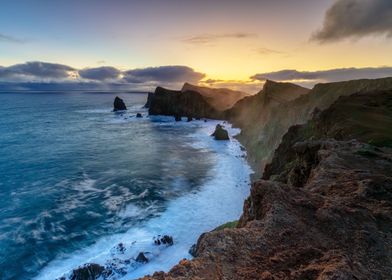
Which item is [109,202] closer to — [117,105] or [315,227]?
[315,227]

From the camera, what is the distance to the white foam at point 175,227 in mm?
22884

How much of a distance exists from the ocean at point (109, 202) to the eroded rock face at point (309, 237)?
1415 centimetres

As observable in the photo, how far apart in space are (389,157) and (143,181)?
31103mm

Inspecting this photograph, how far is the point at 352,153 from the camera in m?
17.7

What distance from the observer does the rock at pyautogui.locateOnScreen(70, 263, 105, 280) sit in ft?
69.6

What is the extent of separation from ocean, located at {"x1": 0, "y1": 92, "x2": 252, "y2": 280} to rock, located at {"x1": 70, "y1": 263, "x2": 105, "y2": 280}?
0.77 m

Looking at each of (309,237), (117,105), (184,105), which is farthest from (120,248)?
(117,105)

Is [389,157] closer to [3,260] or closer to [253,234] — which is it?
[253,234]

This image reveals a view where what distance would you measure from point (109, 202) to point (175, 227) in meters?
9.98

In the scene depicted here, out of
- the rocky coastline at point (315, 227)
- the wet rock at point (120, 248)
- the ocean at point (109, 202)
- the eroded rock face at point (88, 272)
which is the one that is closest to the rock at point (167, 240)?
the ocean at point (109, 202)

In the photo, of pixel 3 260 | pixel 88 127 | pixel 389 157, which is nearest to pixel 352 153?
pixel 389 157

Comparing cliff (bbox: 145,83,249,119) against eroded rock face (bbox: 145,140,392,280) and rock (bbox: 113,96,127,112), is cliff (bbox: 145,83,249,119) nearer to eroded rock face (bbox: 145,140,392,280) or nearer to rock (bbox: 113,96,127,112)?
rock (bbox: 113,96,127,112)

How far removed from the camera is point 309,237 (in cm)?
962

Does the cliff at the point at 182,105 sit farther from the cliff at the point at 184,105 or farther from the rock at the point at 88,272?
the rock at the point at 88,272
